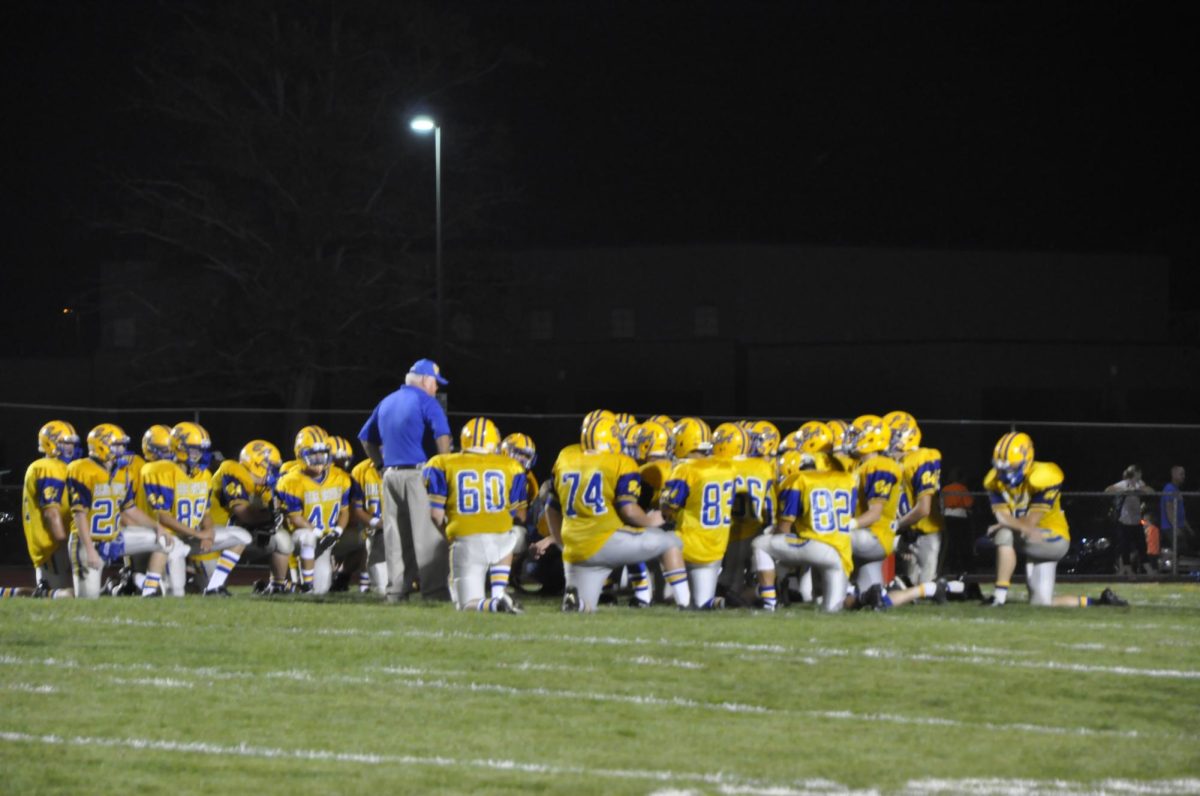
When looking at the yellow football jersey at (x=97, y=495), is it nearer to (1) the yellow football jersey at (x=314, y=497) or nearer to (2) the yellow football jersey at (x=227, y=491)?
(2) the yellow football jersey at (x=227, y=491)

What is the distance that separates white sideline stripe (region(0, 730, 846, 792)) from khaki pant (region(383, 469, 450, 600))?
228 inches

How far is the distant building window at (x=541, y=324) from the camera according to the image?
44.5 metres

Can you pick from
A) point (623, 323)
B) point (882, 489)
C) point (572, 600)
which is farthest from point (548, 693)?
point (623, 323)

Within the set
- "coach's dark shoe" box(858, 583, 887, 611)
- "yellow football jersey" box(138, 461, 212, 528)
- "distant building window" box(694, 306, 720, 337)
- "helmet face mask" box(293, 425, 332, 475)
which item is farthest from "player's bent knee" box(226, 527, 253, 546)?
"distant building window" box(694, 306, 720, 337)

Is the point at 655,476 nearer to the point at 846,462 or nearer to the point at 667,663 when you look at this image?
the point at 846,462

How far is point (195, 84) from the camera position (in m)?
35.9

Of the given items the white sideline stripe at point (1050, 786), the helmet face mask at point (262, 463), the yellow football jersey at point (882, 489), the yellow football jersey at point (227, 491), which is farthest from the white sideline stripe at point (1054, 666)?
the helmet face mask at point (262, 463)

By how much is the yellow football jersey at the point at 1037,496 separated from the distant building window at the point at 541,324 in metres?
31.0

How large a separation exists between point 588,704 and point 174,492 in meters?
7.20

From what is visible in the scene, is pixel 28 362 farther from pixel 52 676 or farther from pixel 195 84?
pixel 52 676

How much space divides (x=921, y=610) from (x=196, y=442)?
5.99 m

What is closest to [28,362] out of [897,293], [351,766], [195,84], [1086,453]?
[195,84]

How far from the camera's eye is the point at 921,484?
46.9 ft

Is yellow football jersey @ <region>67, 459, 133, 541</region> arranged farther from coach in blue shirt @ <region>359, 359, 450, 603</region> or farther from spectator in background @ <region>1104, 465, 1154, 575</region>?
spectator in background @ <region>1104, 465, 1154, 575</region>
